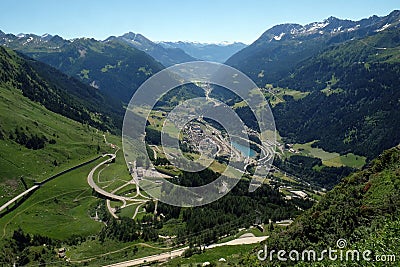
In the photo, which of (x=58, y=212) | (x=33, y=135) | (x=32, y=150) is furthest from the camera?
(x=33, y=135)

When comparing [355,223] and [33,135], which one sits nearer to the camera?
[355,223]

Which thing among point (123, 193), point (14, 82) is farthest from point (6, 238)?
point (14, 82)

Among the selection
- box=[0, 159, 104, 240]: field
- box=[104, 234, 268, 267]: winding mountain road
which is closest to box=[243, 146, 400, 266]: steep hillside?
box=[104, 234, 268, 267]: winding mountain road

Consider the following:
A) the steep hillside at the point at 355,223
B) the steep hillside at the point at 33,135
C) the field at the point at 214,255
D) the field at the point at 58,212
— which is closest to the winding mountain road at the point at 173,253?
the field at the point at 214,255

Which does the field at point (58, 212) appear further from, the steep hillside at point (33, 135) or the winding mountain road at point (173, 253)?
the winding mountain road at point (173, 253)

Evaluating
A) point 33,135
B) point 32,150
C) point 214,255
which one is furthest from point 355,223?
point 33,135

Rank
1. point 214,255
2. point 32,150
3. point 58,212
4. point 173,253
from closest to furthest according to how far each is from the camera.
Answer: point 214,255 < point 173,253 < point 58,212 < point 32,150

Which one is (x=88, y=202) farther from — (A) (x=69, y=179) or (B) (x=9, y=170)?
(B) (x=9, y=170)

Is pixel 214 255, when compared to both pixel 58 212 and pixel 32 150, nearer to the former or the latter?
pixel 58 212

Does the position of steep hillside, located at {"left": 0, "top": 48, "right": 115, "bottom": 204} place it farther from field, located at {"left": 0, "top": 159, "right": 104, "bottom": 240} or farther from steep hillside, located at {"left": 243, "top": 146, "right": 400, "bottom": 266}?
steep hillside, located at {"left": 243, "top": 146, "right": 400, "bottom": 266}
